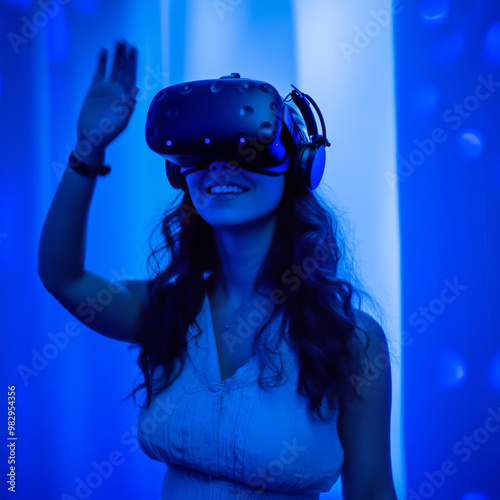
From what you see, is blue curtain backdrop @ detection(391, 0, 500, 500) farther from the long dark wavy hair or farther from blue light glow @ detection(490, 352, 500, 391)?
the long dark wavy hair

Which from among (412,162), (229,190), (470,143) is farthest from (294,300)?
(470,143)

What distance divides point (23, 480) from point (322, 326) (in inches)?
38.3

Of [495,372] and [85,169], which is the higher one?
[85,169]

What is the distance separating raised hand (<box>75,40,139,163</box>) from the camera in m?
0.81

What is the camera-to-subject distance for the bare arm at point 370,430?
882mm

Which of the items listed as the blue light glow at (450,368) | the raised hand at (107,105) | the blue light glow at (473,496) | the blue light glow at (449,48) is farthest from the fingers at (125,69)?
the blue light glow at (473,496)

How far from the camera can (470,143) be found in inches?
49.7

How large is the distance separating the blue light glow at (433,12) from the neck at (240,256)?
2.29 ft

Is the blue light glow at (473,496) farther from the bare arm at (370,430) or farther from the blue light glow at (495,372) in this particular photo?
the bare arm at (370,430)

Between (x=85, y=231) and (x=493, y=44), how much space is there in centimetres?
102

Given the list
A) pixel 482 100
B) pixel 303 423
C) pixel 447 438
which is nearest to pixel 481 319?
pixel 447 438

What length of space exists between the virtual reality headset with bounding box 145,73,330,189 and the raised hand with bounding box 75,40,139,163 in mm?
51

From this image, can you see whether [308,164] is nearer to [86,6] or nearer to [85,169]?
[85,169]

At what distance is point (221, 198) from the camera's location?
84cm
